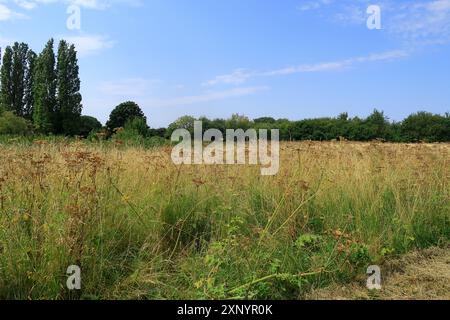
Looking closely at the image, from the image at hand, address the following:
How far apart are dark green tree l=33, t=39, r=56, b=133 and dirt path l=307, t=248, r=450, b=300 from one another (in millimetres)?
48316

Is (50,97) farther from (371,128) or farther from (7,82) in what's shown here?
(371,128)

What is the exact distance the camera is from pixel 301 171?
18.1ft

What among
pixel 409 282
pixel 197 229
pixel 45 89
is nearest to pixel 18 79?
pixel 45 89

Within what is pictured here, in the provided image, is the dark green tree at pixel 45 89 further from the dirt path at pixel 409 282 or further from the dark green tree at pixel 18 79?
the dirt path at pixel 409 282

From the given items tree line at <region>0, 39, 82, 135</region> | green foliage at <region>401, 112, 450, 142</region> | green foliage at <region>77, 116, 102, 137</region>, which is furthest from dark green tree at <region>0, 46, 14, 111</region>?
green foliage at <region>401, 112, 450, 142</region>

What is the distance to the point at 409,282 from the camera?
331 cm

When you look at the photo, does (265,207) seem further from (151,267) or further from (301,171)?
(151,267)

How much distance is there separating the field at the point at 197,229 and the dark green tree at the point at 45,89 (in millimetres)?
46585

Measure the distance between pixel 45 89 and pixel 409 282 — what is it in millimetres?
51652

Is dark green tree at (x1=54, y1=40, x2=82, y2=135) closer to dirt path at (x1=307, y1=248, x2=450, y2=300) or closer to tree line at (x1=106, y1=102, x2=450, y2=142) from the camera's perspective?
tree line at (x1=106, y1=102, x2=450, y2=142)

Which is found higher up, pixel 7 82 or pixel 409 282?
pixel 7 82

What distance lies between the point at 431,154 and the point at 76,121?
47.4 metres

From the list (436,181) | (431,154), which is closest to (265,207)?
(436,181)

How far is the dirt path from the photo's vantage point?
3049 mm
